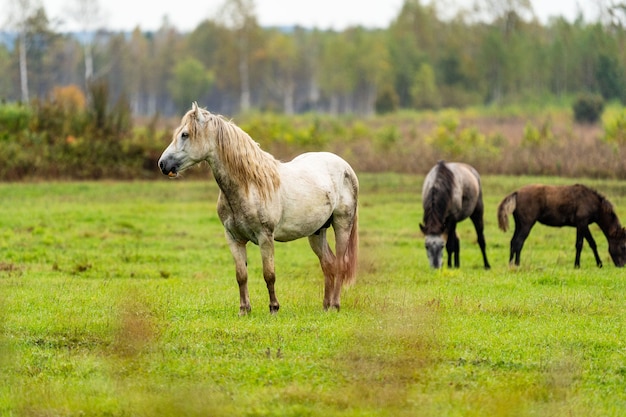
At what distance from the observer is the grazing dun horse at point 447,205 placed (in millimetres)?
15570

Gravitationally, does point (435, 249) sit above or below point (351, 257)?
below

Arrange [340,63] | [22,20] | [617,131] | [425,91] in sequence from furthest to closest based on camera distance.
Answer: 1. [340,63]
2. [425,91]
3. [22,20]
4. [617,131]

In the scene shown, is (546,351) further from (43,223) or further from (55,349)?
(43,223)

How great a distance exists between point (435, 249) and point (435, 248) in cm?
2

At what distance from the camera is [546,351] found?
8.75 m

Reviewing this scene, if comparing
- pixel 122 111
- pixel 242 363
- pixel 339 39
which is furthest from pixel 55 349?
pixel 339 39

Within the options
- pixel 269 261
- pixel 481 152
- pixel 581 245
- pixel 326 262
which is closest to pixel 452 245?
pixel 581 245

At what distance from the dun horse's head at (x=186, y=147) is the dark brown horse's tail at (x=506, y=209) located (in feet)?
23.9

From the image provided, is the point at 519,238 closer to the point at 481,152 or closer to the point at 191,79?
the point at 481,152

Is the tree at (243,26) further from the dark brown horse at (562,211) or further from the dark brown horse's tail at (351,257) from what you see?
the dark brown horse's tail at (351,257)

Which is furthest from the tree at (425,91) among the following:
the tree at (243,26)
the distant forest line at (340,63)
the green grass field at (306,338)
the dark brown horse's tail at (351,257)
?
the dark brown horse's tail at (351,257)

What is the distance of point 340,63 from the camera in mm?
93688

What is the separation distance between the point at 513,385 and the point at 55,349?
4353mm

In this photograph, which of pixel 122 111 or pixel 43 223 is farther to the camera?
pixel 122 111
